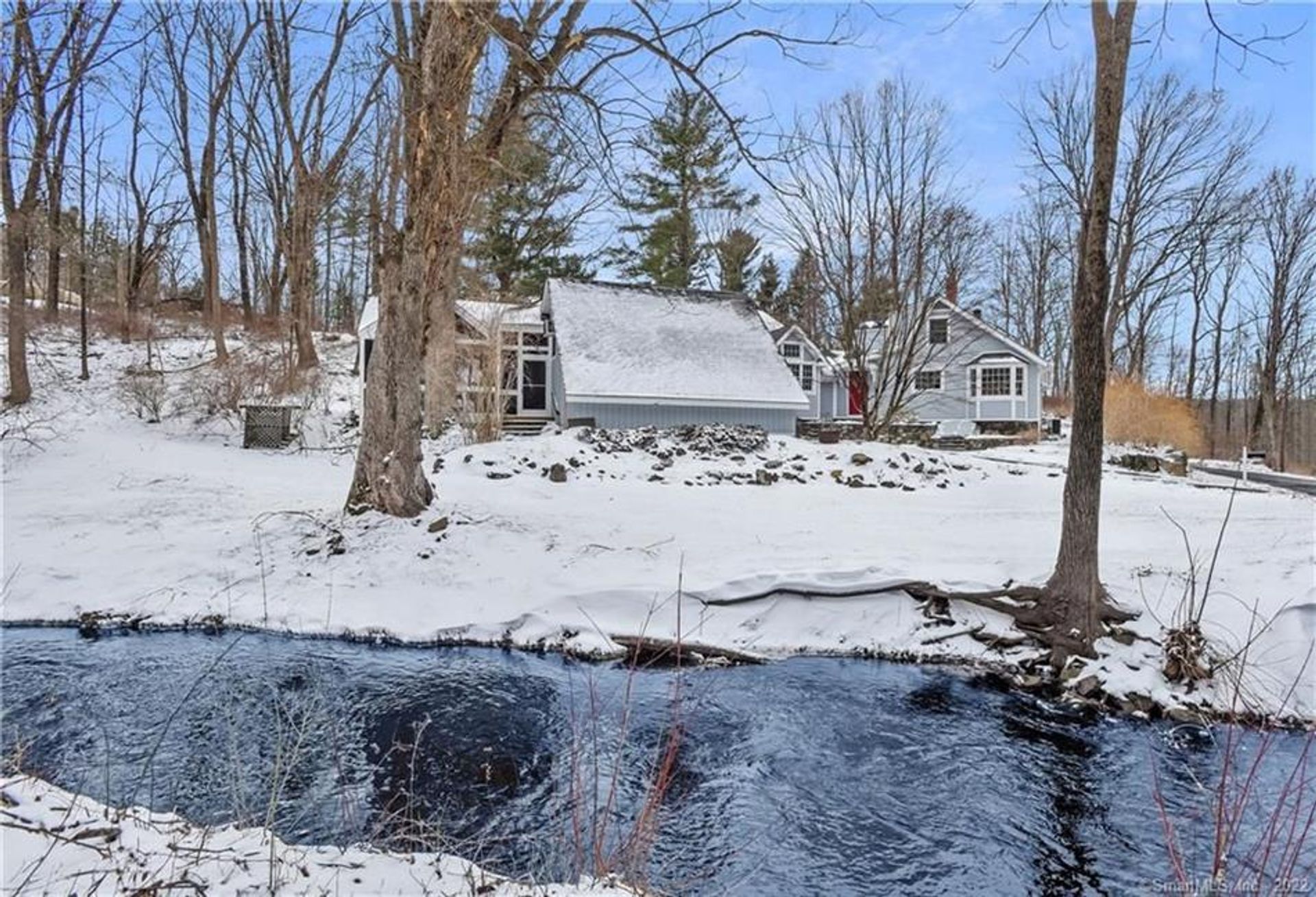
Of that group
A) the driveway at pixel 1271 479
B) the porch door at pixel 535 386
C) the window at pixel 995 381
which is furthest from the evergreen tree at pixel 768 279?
the driveway at pixel 1271 479

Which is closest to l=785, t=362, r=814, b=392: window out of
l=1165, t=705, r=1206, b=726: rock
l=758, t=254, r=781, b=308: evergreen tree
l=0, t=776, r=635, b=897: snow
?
l=758, t=254, r=781, b=308: evergreen tree

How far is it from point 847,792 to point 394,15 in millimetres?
9277

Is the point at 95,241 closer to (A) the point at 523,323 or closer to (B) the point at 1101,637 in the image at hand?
(A) the point at 523,323

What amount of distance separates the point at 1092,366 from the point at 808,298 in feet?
49.3

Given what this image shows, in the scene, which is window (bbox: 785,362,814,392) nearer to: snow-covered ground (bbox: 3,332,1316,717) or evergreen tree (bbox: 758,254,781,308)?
evergreen tree (bbox: 758,254,781,308)

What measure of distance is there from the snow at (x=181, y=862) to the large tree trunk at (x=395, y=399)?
596 cm

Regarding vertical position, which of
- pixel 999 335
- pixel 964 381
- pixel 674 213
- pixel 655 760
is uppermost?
pixel 674 213

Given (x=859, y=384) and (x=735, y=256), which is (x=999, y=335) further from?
(x=735, y=256)

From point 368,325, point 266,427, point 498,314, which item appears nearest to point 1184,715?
point 498,314

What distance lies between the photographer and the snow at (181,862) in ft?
7.30

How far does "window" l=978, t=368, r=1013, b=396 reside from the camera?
26031 millimetres

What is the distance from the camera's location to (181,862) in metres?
2.37

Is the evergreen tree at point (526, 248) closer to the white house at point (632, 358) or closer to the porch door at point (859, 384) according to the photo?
the white house at point (632, 358)

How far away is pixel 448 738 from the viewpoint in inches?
193
